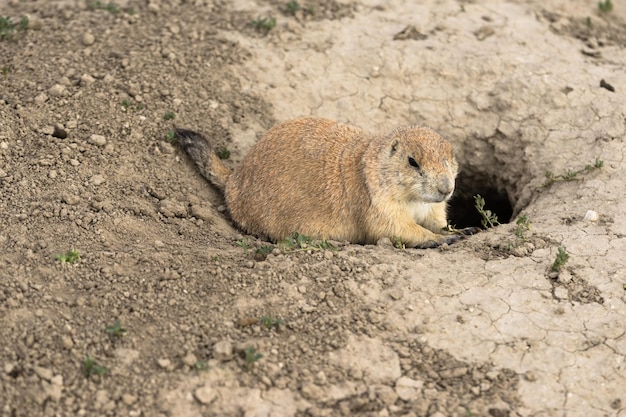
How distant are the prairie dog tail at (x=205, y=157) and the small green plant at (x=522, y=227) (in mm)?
2524

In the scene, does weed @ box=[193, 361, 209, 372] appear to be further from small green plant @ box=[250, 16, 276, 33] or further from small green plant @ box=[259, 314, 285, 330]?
small green plant @ box=[250, 16, 276, 33]

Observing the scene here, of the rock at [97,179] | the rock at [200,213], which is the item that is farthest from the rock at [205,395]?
the rock at [97,179]

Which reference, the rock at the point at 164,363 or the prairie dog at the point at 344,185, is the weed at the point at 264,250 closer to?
the prairie dog at the point at 344,185

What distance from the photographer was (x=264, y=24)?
8695 millimetres

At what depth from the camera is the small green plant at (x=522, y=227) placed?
6.32m

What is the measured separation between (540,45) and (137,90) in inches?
169

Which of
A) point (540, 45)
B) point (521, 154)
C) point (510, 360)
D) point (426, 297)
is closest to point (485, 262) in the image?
point (426, 297)

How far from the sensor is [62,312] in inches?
206

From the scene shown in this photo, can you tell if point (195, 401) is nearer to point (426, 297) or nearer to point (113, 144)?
point (426, 297)

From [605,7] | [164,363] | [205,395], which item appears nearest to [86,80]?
[164,363]

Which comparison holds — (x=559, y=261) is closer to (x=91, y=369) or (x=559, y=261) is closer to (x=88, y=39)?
(x=91, y=369)

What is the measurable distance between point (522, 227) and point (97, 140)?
3.66m

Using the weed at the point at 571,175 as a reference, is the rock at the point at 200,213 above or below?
below

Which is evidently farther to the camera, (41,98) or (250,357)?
(41,98)
